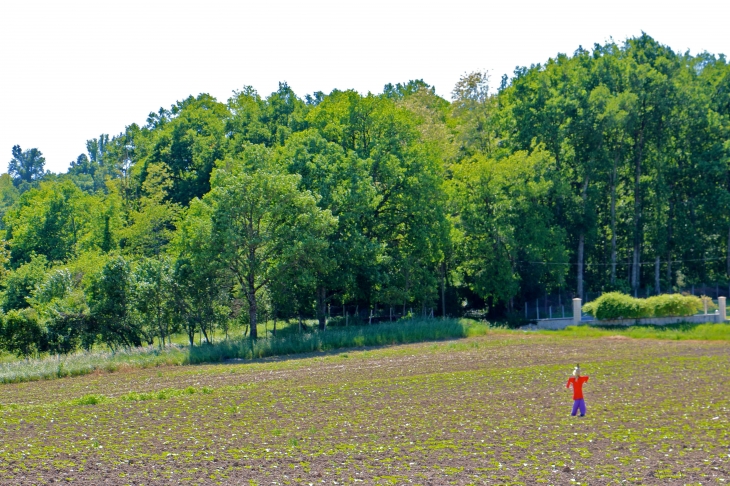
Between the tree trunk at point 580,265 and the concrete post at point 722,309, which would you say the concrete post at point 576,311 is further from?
the tree trunk at point 580,265

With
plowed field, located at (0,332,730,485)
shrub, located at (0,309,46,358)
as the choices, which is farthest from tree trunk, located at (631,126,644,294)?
shrub, located at (0,309,46,358)

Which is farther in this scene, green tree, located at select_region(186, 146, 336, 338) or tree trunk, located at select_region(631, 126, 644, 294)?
tree trunk, located at select_region(631, 126, 644, 294)

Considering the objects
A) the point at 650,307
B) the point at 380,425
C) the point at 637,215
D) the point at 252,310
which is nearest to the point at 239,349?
the point at 252,310

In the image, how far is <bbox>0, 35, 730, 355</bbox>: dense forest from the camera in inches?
2196

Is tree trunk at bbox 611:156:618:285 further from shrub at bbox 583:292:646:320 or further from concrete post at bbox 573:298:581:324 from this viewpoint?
shrub at bbox 583:292:646:320

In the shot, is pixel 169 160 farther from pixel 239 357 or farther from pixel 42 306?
pixel 239 357

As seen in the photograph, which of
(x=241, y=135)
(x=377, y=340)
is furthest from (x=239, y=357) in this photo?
(x=241, y=135)

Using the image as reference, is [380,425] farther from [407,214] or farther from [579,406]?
[407,214]

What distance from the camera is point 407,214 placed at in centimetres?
6694

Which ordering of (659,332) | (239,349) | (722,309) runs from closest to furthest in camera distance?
(239,349), (659,332), (722,309)

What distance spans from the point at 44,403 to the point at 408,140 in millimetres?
44006

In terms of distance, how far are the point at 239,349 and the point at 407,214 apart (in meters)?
22.4

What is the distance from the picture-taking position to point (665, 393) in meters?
29.5

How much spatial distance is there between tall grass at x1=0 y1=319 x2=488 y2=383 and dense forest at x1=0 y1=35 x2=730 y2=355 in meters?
5.11
